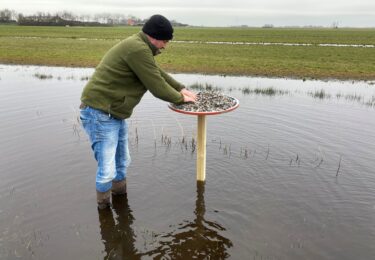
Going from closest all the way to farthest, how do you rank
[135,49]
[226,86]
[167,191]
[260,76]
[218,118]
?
[135,49] < [167,191] < [218,118] < [226,86] < [260,76]

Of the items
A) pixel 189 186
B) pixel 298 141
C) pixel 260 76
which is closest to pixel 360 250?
pixel 189 186

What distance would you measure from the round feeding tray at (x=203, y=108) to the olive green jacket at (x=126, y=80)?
640mm

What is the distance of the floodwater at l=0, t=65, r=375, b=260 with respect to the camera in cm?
498

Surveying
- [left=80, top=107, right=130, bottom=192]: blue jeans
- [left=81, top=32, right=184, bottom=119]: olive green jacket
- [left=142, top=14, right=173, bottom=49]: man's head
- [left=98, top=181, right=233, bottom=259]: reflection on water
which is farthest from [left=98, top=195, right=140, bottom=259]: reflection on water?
[left=142, top=14, right=173, bottom=49]: man's head

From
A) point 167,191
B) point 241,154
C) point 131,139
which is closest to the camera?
point 167,191

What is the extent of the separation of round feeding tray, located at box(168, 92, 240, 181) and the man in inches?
14.5

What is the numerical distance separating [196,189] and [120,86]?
2809 mm

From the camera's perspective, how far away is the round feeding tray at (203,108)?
5586mm

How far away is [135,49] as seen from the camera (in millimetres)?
4547

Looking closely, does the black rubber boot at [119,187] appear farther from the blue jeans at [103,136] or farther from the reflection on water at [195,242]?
the reflection on water at [195,242]

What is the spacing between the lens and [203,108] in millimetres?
5766

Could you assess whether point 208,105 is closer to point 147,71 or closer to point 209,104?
point 209,104

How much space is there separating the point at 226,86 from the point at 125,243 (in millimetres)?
13451

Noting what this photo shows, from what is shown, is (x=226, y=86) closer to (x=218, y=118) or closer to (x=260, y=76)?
(x=260, y=76)
